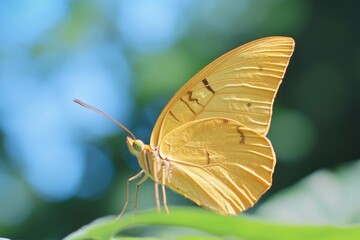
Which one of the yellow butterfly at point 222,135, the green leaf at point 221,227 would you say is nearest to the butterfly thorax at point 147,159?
the yellow butterfly at point 222,135

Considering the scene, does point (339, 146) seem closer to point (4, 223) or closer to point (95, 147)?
point (95, 147)

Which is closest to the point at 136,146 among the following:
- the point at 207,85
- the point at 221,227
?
the point at 207,85

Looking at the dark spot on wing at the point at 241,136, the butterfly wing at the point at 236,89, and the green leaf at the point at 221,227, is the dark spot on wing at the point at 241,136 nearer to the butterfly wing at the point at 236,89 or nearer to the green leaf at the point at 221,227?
the butterfly wing at the point at 236,89

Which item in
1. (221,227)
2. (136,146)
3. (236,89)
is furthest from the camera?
(236,89)

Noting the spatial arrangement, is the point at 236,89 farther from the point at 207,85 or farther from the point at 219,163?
the point at 219,163

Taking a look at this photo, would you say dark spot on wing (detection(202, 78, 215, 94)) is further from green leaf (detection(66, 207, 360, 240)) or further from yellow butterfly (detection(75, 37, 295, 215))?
green leaf (detection(66, 207, 360, 240))

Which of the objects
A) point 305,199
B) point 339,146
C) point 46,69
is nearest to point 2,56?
point 46,69

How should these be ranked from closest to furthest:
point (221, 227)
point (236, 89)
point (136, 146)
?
1. point (221, 227)
2. point (136, 146)
3. point (236, 89)
